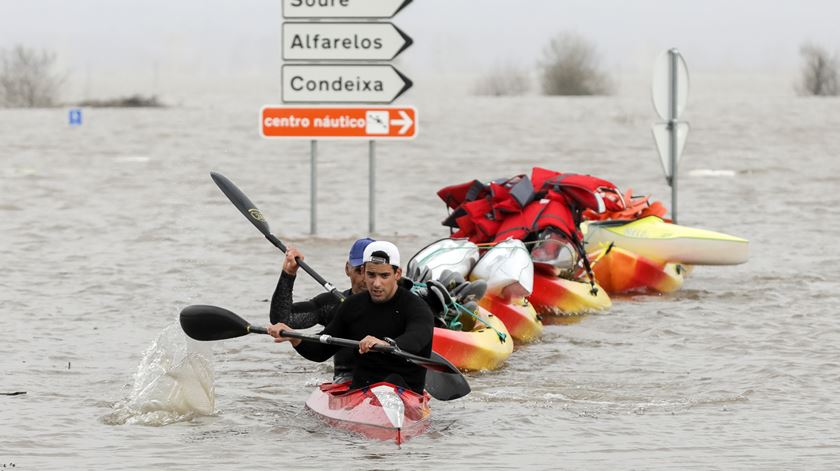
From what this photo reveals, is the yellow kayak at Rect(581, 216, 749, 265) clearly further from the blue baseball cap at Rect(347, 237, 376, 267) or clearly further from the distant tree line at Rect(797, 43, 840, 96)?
the distant tree line at Rect(797, 43, 840, 96)

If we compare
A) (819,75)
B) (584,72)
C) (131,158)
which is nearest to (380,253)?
(131,158)

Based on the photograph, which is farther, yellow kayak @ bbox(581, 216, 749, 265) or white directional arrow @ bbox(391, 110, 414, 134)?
white directional arrow @ bbox(391, 110, 414, 134)

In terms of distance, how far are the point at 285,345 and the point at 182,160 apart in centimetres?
2203

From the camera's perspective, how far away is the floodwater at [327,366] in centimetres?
1000

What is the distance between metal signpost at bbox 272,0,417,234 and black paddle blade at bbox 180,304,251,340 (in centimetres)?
880

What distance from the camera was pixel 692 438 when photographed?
10.3 metres

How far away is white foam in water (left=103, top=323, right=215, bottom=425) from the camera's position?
10781 mm

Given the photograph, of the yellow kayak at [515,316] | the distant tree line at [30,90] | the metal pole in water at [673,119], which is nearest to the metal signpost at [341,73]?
the metal pole in water at [673,119]

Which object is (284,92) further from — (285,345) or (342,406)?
(342,406)

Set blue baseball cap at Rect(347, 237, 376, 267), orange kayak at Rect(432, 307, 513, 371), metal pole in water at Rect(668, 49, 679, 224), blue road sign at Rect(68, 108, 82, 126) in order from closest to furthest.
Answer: blue baseball cap at Rect(347, 237, 376, 267), orange kayak at Rect(432, 307, 513, 371), metal pole in water at Rect(668, 49, 679, 224), blue road sign at Rect(68, 108, 82, 126)

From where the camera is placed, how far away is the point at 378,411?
10109 millimetres

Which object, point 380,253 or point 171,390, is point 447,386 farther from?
point 171,390

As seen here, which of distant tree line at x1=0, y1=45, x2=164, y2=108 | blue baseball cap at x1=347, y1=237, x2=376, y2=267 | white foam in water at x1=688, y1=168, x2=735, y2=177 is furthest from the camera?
distant tree line at x1=0, y1=45, x2=164, y2=108

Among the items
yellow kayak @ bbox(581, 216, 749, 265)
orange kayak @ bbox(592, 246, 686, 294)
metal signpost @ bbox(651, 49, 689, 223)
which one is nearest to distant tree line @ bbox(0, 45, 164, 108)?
metal signpost @ bbox(651, 49, 689, 223)
